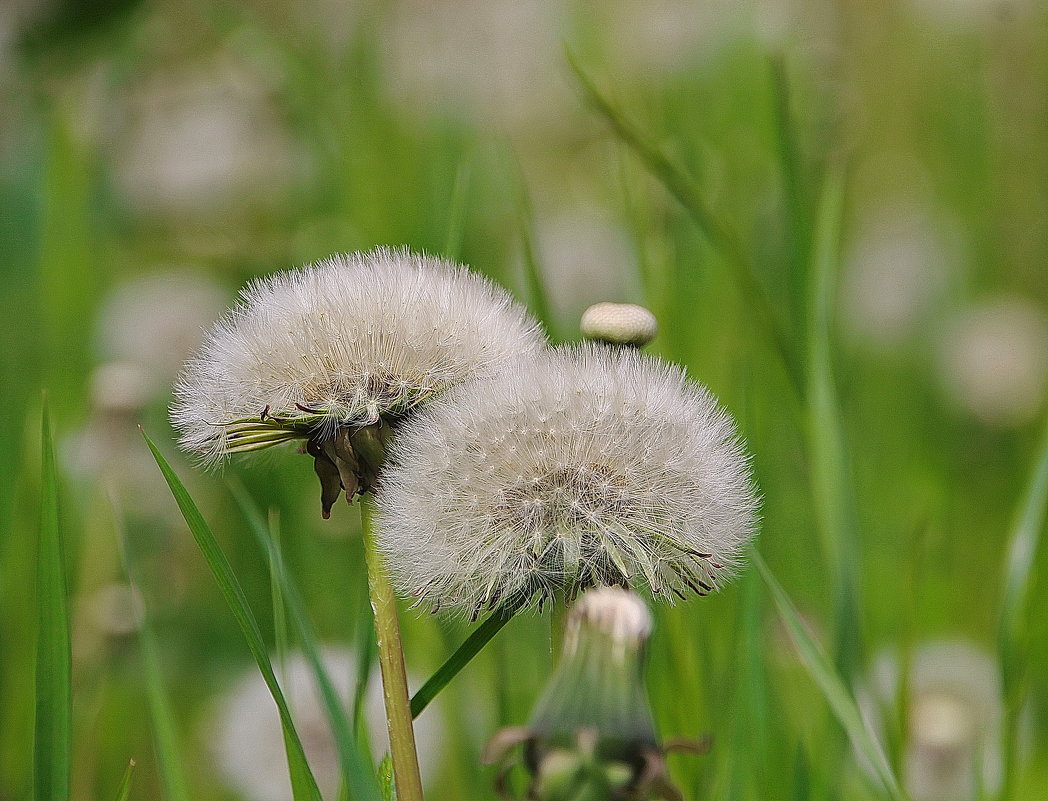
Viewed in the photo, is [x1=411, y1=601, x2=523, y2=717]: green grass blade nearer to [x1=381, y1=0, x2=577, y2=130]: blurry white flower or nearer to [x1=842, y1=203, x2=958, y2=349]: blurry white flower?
[x1=842, y1=203, x2=958, y2=349]: blurry white flower

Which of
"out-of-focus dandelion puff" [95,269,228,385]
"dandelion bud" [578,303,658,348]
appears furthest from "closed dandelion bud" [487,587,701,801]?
"out-of-focus dandelion puff" [95,269,228,385]

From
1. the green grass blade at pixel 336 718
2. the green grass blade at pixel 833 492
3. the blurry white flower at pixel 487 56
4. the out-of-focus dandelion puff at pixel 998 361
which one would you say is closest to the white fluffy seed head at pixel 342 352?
the green grass blade at pixel 336 718

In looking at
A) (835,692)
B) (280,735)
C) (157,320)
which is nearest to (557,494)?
(835,692)

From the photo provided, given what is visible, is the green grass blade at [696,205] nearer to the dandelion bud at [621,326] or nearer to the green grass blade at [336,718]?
the dandelion bud at [621,326]

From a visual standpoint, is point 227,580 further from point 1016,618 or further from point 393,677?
point 1016,618

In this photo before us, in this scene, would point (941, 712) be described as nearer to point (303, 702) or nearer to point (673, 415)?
point (303, 702)

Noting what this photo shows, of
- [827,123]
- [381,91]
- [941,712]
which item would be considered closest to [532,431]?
[941,712]
